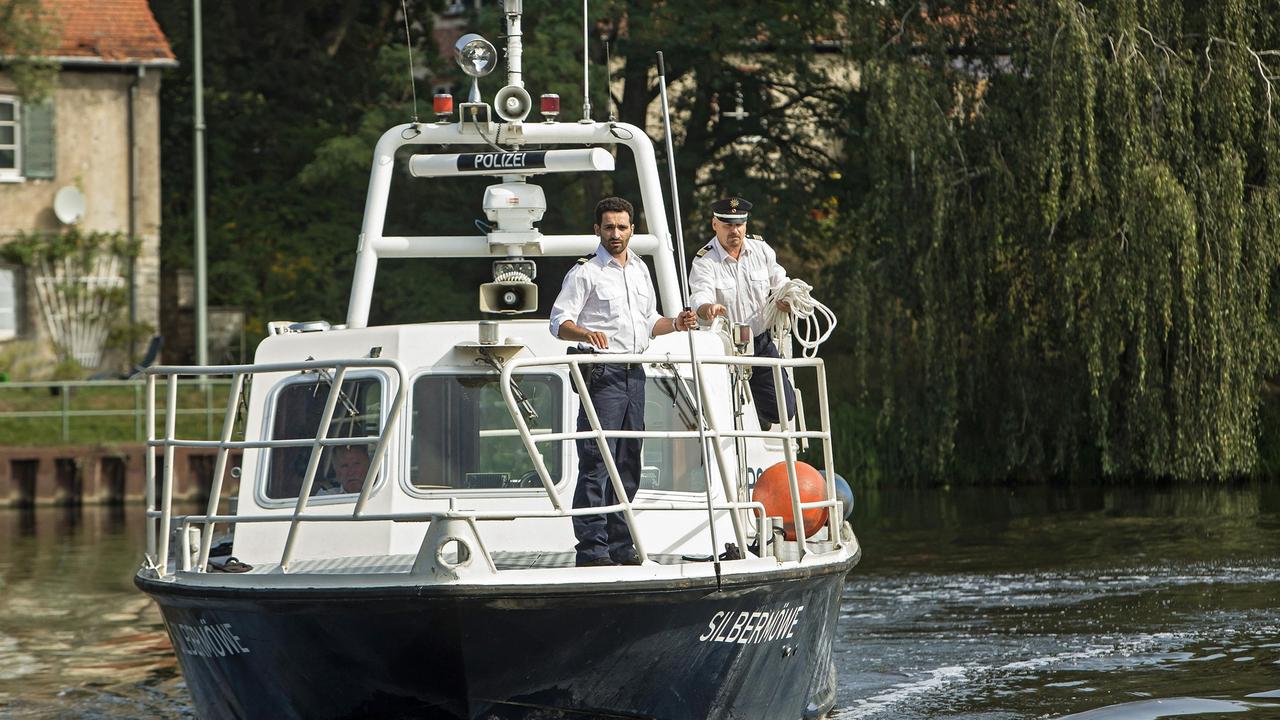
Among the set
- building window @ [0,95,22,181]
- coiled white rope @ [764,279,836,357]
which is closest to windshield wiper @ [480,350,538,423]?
coiled white rope @ [764,279,836,357]

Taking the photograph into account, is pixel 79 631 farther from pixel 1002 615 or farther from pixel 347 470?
pixel 1002 615

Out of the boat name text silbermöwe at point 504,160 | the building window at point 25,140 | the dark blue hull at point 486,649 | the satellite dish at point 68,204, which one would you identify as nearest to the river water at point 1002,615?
the dark blue hull at point 486,649

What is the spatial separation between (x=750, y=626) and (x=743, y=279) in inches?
107

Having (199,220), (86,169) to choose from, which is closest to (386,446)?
(199,220)

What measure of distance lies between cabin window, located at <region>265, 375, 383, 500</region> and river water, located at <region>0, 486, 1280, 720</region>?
247 cm

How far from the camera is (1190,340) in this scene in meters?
21.1

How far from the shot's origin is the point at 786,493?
9.55 m

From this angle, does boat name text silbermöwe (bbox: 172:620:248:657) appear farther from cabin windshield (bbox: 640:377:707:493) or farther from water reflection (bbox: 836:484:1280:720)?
water reflection (bbox: 836:484:1280:720)

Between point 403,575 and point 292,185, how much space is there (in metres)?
29.1

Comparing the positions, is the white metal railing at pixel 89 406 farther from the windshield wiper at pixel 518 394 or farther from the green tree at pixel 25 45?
the windshield wiper at pixel 518 394

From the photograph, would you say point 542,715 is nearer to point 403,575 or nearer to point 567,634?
point 567,634

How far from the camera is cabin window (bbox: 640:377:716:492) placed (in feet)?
32.1

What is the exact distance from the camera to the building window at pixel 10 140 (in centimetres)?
3250

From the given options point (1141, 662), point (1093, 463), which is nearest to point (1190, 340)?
point (1093, 463)
